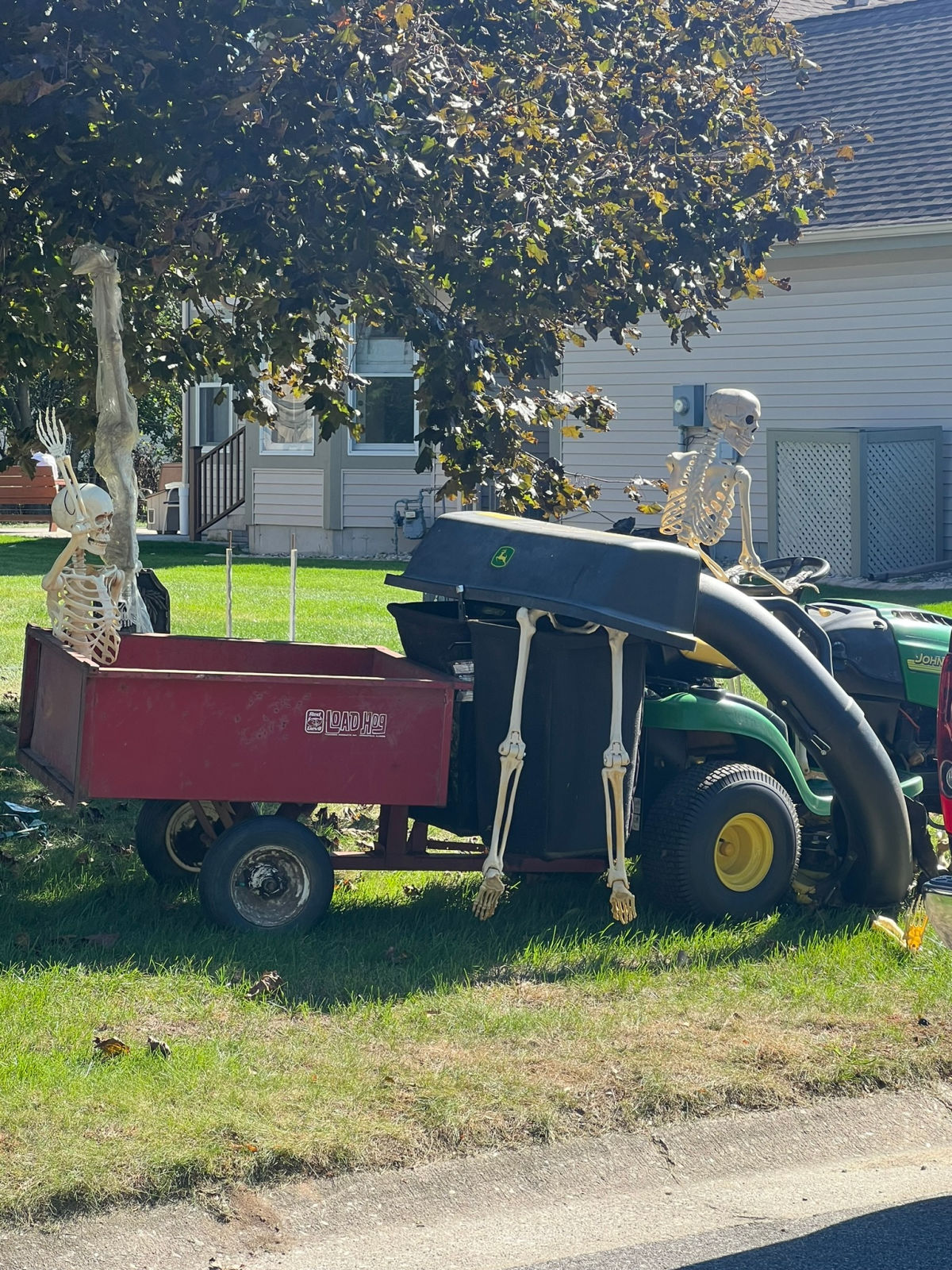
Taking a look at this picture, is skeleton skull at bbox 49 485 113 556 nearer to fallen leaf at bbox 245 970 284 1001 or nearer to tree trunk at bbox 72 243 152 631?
tree trunk at bbox 72 243 152 631

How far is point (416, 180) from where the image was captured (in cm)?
684

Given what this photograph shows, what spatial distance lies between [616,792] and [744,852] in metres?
0.76

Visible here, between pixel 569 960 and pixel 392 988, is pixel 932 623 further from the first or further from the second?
pixel 392 988

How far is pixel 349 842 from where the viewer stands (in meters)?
7.57

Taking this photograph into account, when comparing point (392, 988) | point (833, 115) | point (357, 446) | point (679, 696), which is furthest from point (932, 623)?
point (357, 446)

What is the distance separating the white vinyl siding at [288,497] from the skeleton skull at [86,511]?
53.7 feet

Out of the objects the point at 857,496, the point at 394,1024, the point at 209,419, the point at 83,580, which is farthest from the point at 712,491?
the point at 209,419

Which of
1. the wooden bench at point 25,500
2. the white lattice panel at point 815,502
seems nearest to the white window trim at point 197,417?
the wooden bench at point 25,500

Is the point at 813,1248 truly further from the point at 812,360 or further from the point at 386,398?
the point at 386,398

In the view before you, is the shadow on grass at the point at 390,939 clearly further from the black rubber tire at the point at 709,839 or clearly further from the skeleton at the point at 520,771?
the skeleton at the point at 520,771

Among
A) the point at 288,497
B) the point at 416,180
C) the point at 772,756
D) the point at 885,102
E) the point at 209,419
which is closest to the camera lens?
the point at 772,756

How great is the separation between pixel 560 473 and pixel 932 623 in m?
2.35

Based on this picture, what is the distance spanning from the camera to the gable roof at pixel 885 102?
704 inches

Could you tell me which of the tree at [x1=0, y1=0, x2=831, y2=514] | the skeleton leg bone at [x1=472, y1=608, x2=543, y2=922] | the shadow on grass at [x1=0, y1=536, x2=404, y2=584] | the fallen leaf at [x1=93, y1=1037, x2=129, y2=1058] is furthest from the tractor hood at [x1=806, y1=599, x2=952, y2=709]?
the shadow on grass at [x1=0, y1=536, x2=404, y2=584]
